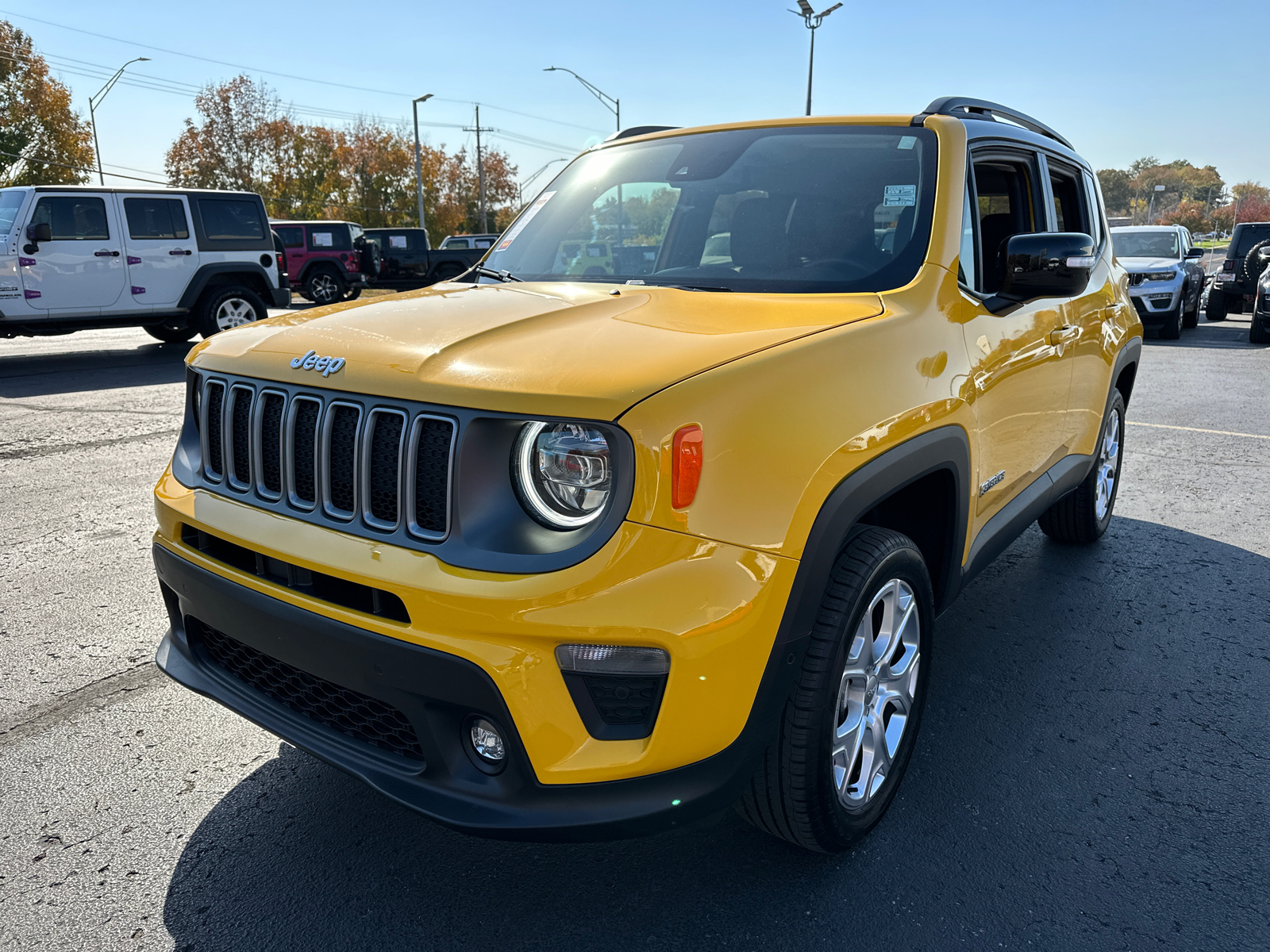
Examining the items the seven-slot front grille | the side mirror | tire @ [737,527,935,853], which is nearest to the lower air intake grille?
the seven-slot front grille

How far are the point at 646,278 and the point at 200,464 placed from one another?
4.81 feet

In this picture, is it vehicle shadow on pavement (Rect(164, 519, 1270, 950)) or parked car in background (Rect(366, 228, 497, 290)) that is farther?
parked car in background (Rect(366, 228, 497, 290))

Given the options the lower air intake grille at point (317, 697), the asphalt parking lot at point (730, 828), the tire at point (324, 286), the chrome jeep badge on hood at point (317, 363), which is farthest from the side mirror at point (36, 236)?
the tire at point (324, 286)

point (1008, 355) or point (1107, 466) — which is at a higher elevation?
point (1008, 355)

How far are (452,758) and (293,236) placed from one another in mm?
24305

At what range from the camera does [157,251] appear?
39.5 ft

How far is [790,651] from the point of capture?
77.8 inches

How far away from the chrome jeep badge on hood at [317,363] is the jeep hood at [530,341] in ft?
0.04

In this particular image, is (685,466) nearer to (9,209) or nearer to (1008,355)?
(1008,355)

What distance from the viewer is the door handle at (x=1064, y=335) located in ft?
11.4

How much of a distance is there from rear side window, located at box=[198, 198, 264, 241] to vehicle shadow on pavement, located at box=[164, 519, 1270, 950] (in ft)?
38.1

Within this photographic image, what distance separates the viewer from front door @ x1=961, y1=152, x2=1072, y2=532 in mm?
2859

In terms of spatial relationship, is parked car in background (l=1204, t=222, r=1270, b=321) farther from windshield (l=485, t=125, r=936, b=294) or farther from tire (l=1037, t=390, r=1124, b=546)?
windshield (l=485, t=125, r=936, b=294)

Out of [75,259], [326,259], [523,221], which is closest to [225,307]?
[75,259]
